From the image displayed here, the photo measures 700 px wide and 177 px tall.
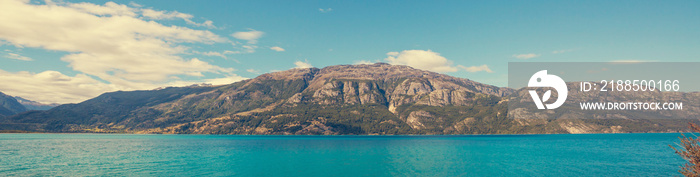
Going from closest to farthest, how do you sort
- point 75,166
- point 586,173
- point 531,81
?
point 586,173, point 75,166, point 531,81

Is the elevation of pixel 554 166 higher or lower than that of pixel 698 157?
lower

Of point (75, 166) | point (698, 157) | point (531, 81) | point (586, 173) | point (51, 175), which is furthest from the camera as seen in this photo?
point (531, 81)

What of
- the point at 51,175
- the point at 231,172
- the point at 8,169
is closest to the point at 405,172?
the point at 231,172

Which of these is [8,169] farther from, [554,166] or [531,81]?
[531,81]

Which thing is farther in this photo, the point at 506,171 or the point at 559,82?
the point at 559,82

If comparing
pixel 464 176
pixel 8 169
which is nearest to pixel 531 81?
pixel 464 176

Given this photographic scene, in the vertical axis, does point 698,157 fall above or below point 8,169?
above

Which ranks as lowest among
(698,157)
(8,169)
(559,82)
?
(8,169)

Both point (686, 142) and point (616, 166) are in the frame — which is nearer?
point (686, 142)

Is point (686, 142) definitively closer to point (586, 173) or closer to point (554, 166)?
point (586, 173)

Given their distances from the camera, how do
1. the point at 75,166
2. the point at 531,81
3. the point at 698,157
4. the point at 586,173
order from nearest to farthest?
the point at 698,157
the point at 586,173
the point at 75,166
the point at 531,81
